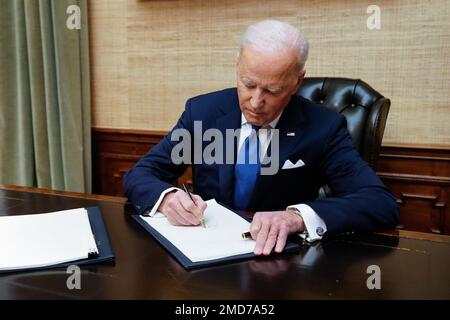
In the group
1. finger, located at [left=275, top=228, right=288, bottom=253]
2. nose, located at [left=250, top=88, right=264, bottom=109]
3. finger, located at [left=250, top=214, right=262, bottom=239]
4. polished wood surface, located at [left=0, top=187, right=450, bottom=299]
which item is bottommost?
polished wood surface, located at [left=0, top=187, right=450, bottom=299]

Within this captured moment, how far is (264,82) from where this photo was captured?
141 centimetres

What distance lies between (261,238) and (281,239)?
0.16ft

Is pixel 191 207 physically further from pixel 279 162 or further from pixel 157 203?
pixel 279 162

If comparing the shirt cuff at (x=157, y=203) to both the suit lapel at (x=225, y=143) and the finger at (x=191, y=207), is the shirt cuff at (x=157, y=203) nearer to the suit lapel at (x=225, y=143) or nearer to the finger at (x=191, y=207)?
the finger at (x=191, y=207)

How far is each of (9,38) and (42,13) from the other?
10.2 inches

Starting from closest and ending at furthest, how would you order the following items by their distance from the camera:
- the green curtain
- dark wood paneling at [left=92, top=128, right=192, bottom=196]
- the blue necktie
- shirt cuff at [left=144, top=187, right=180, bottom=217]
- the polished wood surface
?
the polished wood surface < shirt cuff at [left=144, top=187, right=180, bottom=217] < the blue necktie < the green curtain < dark wood paneling at [left=92, top=128, right=192, bottom=196]

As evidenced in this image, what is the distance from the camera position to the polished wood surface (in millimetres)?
803

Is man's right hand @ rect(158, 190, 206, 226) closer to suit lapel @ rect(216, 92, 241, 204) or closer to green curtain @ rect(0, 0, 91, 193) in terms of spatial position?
suit lapel @ rect(216, 92, 241, 204)

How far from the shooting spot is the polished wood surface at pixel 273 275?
31.6 inches

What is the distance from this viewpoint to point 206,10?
→ 2.59m

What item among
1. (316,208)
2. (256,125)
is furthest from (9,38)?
(316,208)

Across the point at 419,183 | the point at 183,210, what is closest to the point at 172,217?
the point at 183,210

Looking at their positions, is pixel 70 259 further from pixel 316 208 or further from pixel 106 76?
pixel 106 76

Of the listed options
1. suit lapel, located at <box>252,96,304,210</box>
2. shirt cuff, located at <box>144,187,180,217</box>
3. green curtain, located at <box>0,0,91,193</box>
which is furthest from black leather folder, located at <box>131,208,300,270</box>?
green curtain, located at <box>0,0,91,193</box>
